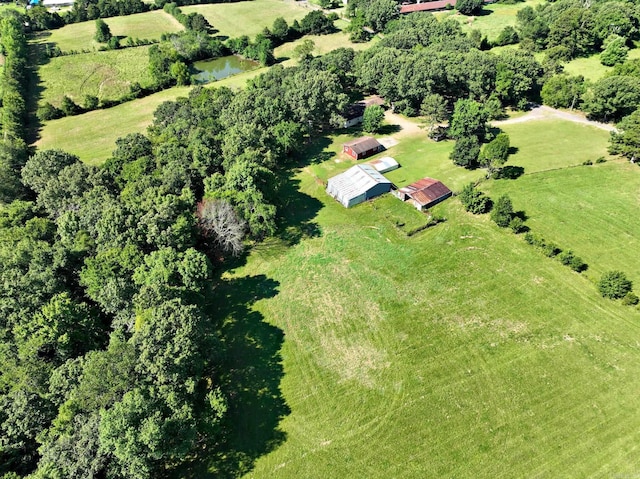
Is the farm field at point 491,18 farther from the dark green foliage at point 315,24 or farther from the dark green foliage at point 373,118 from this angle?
the dark green foliage at point 373,118

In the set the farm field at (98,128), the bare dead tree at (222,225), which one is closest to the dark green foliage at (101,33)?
the farm field at (98,128)

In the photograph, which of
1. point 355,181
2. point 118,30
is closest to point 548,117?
point 355,181

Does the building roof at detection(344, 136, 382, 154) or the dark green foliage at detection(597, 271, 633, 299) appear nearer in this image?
the dark green foliage at detection(597, 271, 633, 299)

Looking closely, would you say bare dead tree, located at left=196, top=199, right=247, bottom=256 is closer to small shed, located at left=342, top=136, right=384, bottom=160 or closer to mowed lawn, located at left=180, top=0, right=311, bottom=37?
small shed, located at left=342, top=136, right=384, bottom=160

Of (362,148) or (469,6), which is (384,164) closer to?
(362,148)


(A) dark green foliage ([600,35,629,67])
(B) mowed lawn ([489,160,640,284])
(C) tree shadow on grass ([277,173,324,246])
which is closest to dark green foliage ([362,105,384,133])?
(C) tree shadow on grass ([277,173,324,246])
